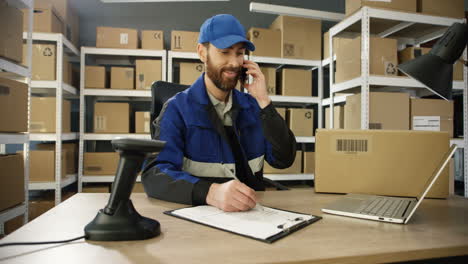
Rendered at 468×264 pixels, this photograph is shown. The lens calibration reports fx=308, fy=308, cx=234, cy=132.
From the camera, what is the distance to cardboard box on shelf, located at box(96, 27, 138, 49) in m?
2.78

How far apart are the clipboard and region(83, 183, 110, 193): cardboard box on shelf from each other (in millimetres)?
2215

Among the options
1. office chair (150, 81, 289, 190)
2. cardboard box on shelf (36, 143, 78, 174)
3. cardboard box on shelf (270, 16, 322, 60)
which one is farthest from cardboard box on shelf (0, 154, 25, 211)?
cardboard box on shelf (270, 16, 322, 60)

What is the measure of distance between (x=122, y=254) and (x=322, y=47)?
317 cm

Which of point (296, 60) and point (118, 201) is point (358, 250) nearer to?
point (118, 201)

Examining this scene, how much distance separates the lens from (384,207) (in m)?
0.76

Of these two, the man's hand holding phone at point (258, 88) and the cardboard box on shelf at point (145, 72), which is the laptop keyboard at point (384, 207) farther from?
the cardboard box on shelf at point (145, 72)

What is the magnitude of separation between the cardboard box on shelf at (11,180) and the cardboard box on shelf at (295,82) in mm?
2171

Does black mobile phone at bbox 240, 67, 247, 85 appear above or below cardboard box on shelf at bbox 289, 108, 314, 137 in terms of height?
above

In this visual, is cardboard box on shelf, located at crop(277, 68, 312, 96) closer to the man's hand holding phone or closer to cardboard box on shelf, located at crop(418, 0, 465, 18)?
cardboard box on shelf, located at crop(418, 0, 465, 18)

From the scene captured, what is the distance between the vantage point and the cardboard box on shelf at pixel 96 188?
2.67m

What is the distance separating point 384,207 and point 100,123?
2.54 meters

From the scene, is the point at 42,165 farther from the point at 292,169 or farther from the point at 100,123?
the point at 292,169

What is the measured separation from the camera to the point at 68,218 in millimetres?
658

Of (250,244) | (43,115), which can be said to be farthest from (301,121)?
(250,244)
